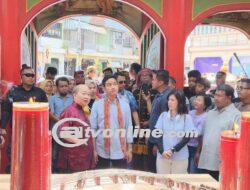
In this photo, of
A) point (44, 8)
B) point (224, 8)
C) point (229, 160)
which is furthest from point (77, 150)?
point (224, 8)

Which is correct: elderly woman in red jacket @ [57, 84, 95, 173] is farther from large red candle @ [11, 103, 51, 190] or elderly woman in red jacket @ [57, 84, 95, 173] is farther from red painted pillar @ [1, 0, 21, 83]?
large red candle @ [11, 103, 51, 190]

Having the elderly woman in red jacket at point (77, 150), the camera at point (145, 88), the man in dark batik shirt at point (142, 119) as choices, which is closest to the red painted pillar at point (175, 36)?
the camera at point (145, 88)

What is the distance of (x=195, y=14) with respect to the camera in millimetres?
6672

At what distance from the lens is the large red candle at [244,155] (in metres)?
1.06

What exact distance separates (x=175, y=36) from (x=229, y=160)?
535 cm

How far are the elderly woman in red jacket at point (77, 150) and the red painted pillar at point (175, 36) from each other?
2878 millimetres

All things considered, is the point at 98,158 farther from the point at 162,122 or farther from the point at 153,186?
the point at 153,186

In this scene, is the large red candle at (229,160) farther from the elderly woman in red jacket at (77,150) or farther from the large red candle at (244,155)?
the elderly woman in red jacket at (77,150)

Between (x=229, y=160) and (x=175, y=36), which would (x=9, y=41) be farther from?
(x=229, y=160)

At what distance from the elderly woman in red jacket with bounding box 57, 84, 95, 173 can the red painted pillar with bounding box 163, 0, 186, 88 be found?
2878 mm

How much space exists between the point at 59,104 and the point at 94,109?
1.13 meters

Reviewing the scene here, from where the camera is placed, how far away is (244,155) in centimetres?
107

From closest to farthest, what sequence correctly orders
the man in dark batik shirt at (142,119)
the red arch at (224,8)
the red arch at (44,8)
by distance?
the man in dark batik shirt at (142,119), the red arch at (44,8), the red arch at (224,8)

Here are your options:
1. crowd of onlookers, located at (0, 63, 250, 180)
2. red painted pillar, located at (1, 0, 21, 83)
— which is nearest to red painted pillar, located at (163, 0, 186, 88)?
crowd of onlookers, located at (0, 63, 250, 180)
